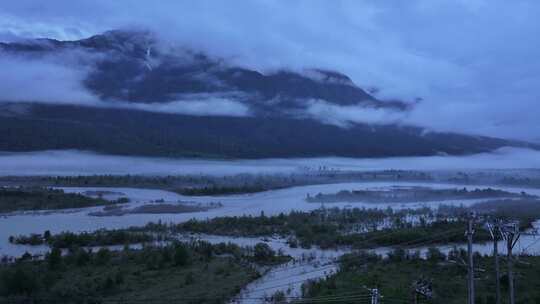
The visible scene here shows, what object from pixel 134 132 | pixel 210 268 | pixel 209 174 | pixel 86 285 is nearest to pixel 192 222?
pixel 210 268

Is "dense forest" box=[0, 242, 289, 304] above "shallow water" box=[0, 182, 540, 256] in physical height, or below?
below

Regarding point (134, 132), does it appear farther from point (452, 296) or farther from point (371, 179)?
point (452, 296)

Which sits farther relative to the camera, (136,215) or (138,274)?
(136,215)

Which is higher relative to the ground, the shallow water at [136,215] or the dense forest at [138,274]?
the shallow water at [136,215]

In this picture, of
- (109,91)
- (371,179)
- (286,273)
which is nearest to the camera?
(286,273)

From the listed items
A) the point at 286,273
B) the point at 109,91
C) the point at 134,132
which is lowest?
the point at 286,273

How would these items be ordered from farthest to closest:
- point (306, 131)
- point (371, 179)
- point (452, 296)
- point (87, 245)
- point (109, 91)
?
point (109, 91) < point (306, 131) < point (371, 179) < point (87, 245) < point (452, 296)

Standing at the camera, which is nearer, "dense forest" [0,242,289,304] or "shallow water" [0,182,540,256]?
"dense forest" [0,242,289,304]

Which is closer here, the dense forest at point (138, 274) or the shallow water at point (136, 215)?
the dense forest at point (138, 274)

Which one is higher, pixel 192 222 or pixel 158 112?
pixel 158 112

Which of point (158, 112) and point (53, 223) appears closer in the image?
point (53, 223)

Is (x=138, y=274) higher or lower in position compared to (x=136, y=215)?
lower
